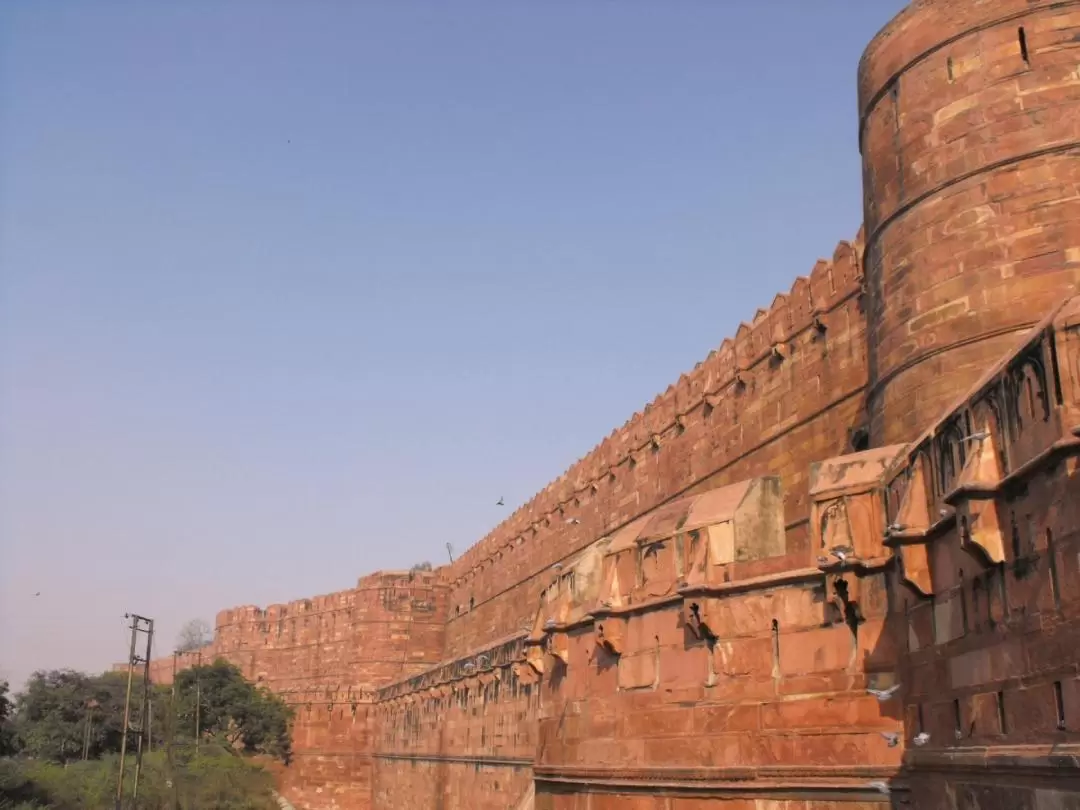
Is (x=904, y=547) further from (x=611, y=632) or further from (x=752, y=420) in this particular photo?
(x=752, y=420)

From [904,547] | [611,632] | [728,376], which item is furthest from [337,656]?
[904,547]

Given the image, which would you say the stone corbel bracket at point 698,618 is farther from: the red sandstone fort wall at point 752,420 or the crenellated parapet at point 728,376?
the crenellated parapet at point 728,376

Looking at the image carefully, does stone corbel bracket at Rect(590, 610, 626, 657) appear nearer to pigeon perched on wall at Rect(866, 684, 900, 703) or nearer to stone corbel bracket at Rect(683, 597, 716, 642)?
stone corbel bracket at Rect(683, 597, 716, 642)

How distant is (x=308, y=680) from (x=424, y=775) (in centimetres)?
1690

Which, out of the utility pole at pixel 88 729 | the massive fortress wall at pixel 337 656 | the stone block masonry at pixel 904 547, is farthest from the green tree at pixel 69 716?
the stone block masonry at pixel 904 547

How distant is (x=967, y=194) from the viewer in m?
7.51

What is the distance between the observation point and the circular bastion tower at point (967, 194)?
7137 mm

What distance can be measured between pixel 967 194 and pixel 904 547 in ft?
10.3

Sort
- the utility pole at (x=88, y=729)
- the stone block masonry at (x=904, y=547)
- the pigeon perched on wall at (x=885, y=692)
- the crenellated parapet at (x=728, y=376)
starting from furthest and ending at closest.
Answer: the utility pole at (x=88, y=729) < the crenellated parapet at (x=728, y=376) < the pigeon perched on wall at (x=885, y=692) < the stone block masonry at (x=904, y=547)

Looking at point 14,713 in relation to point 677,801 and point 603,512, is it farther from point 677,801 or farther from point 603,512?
point 677,801

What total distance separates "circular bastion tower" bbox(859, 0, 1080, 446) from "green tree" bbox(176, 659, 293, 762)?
2985 cm

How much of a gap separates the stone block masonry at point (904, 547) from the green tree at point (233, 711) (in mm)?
26125

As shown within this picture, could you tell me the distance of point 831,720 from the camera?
6109 millimetres

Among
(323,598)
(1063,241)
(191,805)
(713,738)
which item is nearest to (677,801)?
(713,738)
